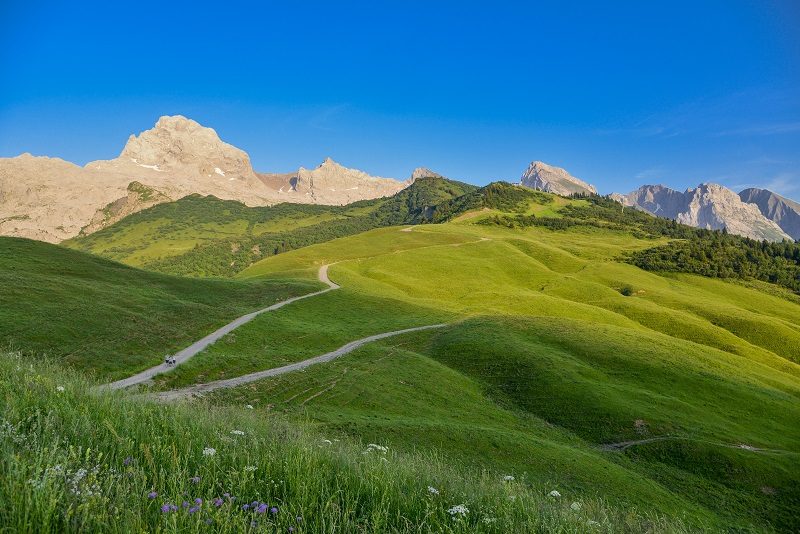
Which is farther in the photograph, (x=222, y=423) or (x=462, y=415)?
(x=462, y=415)

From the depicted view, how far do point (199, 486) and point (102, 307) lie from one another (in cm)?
5495

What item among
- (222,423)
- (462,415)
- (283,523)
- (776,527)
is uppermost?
(283,523)

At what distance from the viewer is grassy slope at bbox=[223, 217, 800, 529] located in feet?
117

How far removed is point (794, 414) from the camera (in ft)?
173

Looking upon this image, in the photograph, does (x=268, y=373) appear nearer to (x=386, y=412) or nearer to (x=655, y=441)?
(x=386, y=412)

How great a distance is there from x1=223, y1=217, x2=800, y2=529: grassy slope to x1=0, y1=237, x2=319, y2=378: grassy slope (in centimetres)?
1576

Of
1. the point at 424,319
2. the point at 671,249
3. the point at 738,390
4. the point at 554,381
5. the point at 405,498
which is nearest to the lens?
the point at 405,498

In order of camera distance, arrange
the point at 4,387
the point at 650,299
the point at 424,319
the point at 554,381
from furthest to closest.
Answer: the point at 650,299
the point at 424,319
the point at 554,381
the point at 4,387

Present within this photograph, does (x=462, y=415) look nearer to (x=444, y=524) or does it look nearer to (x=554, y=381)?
(x=554, y=381)

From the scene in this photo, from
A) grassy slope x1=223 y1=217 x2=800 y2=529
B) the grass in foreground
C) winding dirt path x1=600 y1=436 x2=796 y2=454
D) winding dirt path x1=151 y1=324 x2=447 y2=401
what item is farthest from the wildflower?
winding dirt path x1=600 y1=436 x2=796 y2=454

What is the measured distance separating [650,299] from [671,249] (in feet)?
256

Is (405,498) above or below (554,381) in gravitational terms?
above

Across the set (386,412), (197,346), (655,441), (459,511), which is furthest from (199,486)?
(655,441)

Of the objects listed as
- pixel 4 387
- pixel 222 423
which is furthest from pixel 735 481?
pixel 4 387
